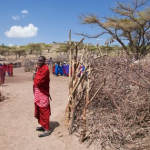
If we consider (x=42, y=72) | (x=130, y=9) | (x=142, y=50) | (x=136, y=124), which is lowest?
(x=136, y=124)

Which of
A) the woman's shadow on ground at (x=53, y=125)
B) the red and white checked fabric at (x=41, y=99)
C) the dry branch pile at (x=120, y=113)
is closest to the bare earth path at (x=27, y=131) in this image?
the woman's shadow on ground at (x=53, y=125)

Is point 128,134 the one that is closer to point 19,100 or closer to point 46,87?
point 46,87

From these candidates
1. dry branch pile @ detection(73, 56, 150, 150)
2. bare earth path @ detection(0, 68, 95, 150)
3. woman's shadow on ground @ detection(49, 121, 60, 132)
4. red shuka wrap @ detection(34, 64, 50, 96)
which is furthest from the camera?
woman's shadow on ground @ detection(49, 121, 60, 132)

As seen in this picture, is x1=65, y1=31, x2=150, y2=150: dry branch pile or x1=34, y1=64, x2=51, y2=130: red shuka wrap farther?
x1=34, y1=64, x2=51, y2=130: red shuka wrap

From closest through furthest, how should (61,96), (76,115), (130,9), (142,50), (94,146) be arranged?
(94,146) < (76,115) < (61,96) < (130,9) < (142,50)

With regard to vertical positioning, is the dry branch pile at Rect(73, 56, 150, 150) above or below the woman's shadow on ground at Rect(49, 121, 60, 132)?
above

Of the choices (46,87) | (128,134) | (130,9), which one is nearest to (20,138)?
(46,87)

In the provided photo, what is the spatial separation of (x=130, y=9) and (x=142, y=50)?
4116 millimetres

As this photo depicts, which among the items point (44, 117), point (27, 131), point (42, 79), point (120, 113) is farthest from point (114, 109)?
point (27, 131)

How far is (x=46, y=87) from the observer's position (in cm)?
395

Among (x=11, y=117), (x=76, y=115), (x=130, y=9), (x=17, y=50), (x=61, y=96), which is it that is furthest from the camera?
(x=17, y=50)

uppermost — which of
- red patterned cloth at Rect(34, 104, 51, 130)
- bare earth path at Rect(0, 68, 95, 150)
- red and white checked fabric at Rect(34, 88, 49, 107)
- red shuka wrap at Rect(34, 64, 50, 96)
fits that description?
red shuka wrap at Rect(34, 64, 50, 96)

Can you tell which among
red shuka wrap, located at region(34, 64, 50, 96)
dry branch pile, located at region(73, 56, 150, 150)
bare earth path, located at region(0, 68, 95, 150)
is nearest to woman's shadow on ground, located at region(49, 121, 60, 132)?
bare earth path, located at region(0, 68, 95, 150)

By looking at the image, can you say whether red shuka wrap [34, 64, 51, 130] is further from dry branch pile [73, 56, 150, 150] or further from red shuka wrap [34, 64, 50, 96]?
dry branch pile [73, 56, 150, 150]
